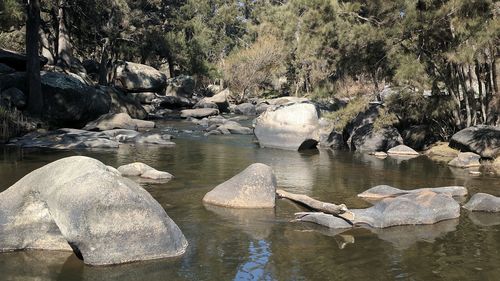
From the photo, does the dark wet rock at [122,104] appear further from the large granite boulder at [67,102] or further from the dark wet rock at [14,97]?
the dark wet rock at [14,97]

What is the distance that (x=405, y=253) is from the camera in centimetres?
729

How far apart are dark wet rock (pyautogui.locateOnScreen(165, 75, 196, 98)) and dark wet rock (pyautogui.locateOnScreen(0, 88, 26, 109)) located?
17.8 metres

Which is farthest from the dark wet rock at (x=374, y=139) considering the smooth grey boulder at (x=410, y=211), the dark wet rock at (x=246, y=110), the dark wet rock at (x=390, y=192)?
the dark wet rock at (x=246, y=110)

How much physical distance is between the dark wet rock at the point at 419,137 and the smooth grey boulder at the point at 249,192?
11218mm

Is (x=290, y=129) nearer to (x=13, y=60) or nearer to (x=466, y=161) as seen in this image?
(x=466, y=161)

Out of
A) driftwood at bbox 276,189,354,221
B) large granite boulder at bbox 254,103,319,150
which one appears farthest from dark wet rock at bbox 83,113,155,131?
driftwood at bbox 276,189,354,221

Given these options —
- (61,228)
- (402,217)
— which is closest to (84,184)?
(61,228)

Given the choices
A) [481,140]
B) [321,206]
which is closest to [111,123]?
[481,140]

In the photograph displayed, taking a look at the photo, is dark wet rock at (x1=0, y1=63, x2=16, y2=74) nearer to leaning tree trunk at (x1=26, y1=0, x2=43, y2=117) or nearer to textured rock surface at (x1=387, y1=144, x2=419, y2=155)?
leaning tree trunk at (x1=26, y1=0, x2=43, y2=117)

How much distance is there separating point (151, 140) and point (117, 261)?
13.4m

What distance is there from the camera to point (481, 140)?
16844mm

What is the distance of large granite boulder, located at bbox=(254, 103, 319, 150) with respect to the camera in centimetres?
1955

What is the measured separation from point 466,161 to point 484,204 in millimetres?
6392

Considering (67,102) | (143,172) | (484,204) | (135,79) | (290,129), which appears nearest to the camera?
(484,204)
